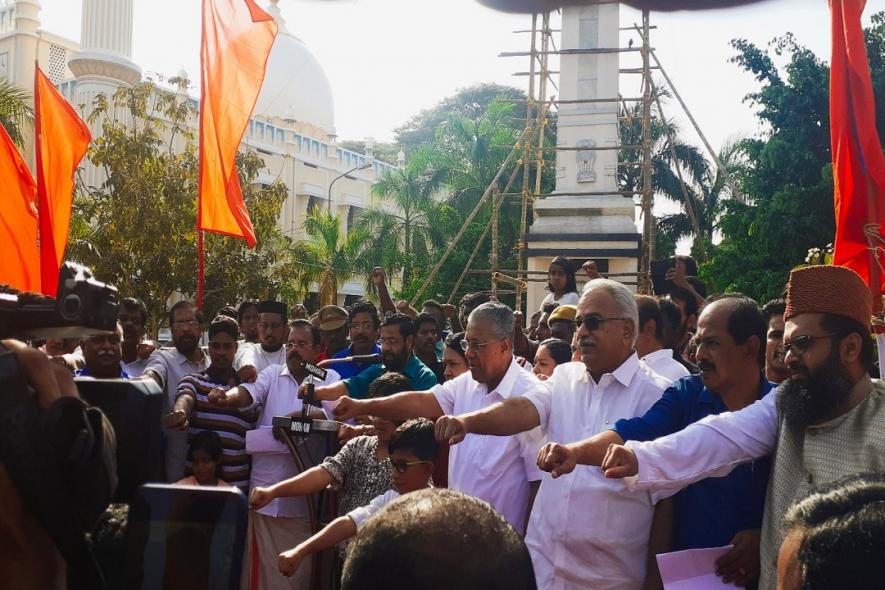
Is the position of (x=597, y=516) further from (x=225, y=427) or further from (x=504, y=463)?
(x=225, y=427)

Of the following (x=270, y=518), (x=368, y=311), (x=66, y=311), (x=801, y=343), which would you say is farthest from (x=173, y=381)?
(x=66, y=311)

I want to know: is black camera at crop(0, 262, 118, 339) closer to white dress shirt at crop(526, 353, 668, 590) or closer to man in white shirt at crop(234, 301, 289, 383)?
white dress shirt at crop(526, 353, 668, 590)

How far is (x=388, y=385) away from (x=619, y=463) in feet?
6.59

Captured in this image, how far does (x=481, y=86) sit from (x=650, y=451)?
37629 mm

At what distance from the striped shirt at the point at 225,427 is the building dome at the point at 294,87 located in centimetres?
3076

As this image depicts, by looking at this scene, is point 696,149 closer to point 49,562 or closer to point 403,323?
point 403,323

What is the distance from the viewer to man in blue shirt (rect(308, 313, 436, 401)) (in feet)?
15.9

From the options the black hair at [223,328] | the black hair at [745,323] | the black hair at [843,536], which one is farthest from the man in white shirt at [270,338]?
the black hair at [843,536]

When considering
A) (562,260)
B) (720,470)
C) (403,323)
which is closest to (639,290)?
(562,260)

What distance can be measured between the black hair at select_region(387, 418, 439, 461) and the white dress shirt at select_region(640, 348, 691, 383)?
3.33 ft

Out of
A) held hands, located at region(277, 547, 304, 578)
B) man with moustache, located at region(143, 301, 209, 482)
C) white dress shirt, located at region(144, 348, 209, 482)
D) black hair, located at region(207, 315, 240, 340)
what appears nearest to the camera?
Result: held hands, located at region(277, 547, 304, 578)

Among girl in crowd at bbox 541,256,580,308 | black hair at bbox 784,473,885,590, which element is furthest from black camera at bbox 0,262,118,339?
girl in crowd at bbox 541,256,580,308

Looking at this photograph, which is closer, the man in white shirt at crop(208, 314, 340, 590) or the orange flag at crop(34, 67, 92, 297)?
the man in white shirt at crop(208, 314, 340, 590)

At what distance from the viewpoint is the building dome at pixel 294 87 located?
35156 millimetres
